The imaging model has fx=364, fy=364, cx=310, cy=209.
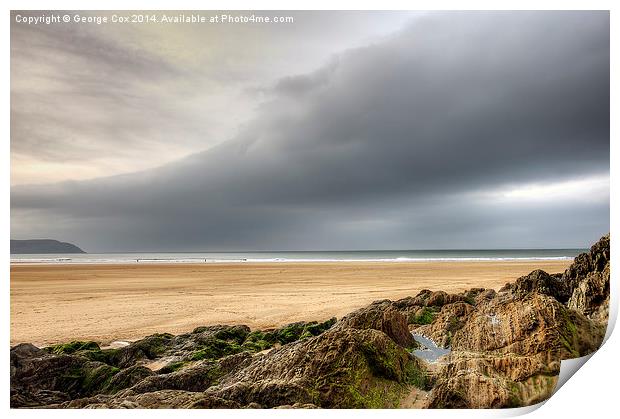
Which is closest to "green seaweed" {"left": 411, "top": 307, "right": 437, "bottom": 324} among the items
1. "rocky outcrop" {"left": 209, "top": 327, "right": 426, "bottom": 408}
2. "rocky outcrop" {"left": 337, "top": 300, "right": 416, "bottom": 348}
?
"rocky outcrop" {"left": 337, "top": 300, "right": 416, "bottom": 348}

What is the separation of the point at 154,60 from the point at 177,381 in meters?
3.66

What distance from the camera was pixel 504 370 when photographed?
3131 millimetres

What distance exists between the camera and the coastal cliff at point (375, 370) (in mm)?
2965

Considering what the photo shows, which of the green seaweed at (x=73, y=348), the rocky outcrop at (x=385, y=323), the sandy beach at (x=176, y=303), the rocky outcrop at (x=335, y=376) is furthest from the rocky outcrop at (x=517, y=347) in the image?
the green seaweed at (x=73, y=348)

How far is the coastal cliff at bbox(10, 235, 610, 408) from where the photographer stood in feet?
9.73

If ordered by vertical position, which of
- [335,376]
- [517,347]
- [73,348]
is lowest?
[73,348]

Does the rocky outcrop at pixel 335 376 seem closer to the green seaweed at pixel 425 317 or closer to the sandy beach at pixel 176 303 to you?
the green seaweed at pixel 425 317

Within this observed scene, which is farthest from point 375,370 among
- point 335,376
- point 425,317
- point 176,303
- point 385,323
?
point 176,303

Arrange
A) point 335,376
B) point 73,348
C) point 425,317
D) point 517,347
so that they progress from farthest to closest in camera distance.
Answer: point 425,317 < point 73,348 < point 517,347 < point 335,376

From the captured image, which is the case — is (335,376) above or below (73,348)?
above

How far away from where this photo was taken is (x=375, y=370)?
121 inches

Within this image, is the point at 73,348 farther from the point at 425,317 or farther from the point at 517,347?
the point at 517,347

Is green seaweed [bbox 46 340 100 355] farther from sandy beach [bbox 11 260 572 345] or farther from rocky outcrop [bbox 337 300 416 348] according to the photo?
rocky outcrop [bbox 337 300 416 348]
